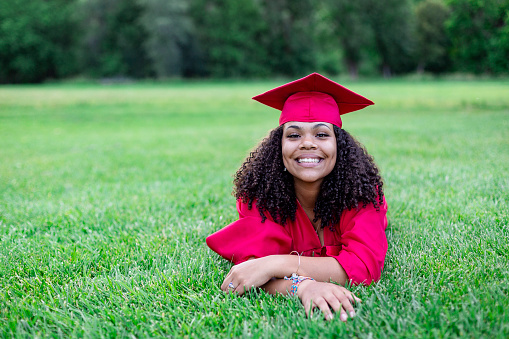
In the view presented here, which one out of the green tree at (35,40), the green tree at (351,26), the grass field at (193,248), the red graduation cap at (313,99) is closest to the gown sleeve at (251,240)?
the grass field at (193,248)

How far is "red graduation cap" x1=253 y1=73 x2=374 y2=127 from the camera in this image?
7.66 feet

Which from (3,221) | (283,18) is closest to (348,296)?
(3,221)

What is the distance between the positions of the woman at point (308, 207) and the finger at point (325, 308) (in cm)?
4

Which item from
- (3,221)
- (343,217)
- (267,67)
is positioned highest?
(267,67)

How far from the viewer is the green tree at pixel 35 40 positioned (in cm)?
4609

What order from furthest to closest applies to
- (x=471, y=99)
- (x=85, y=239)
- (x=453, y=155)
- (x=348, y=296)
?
(x=471, y=99)
(x=453, y=155)
(x=85, y=239)
(x=348, y=296)

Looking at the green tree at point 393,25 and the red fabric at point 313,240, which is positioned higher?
the green tree at point 393,25

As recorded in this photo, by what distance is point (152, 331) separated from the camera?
1.82 metres

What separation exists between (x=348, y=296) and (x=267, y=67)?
51.1 meters

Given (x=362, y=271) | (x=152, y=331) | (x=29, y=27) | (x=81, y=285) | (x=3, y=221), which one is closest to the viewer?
(x=152, y=331)

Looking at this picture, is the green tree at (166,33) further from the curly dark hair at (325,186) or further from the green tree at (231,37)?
the curly dark hair at (325,186)

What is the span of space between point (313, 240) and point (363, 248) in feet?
1.49

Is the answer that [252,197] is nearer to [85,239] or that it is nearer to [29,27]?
[85,239]

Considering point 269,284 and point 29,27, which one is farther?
point 29,27
